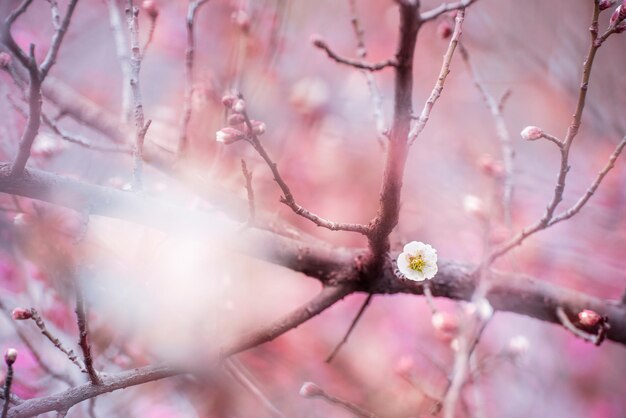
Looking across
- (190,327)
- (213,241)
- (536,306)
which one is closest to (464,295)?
(536,306)

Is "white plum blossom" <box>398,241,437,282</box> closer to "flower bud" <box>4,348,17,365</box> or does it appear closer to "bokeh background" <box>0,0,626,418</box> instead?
"flower bud" <box>4,348,17,365</box>

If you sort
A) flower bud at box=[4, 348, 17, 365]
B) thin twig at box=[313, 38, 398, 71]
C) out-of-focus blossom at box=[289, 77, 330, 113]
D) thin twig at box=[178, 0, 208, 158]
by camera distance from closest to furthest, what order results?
thin twig at box=[313, 38, 398, 71]
flower bud at box=[4, 348, 17, 365]
thin twig at box=[178, 0, 208, 158]
out-of-focus blossom at box=[289, 77, 330, 113]

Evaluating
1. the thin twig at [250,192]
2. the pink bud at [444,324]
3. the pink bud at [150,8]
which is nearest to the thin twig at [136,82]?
the pink bud at [150,8]

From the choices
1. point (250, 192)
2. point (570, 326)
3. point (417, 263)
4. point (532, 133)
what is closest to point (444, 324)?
point (417, 263)

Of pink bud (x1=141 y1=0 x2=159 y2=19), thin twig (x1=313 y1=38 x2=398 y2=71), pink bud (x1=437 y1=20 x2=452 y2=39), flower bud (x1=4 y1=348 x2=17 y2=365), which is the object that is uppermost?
pink bud (x1=437 y1=20 x2=452 y2=39)

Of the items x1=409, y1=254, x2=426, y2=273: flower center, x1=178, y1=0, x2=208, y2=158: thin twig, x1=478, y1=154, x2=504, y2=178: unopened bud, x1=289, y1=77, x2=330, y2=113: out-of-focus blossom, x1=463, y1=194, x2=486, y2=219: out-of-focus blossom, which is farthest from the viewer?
x1=289, y1=77, x2=330, y2=113: out-of-focus blossom

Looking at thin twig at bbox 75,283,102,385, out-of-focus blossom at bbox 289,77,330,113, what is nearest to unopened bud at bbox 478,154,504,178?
thin twig at bbox 75,283,102,385
